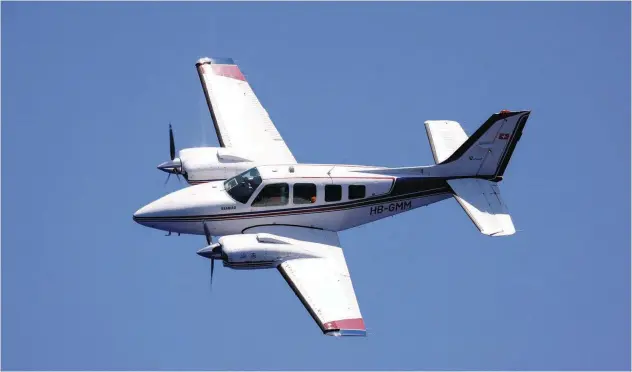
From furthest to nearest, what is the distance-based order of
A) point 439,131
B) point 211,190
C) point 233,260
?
point 439,131
point 211,190
point 233,260

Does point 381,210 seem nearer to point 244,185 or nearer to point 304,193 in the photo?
point 304,193

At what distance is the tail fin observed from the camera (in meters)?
53.3

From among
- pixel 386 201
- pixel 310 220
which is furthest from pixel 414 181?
pixel 310 220

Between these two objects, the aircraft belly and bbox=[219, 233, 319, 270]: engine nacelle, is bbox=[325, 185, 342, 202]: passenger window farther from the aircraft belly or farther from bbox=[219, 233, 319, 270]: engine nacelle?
bbox=[219, 233, 319, 270]: engine nacelle

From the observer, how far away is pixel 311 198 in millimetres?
51938

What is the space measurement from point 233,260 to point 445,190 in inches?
410

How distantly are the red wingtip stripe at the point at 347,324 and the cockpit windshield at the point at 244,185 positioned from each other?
7257 mm

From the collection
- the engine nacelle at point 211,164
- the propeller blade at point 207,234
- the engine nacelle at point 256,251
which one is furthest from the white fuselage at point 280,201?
the engine nacelle at point 256,251

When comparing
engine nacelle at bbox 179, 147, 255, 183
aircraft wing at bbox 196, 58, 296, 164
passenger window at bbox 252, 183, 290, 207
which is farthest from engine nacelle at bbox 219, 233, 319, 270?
aircraft wing at bbox 196, 58, 296, 164

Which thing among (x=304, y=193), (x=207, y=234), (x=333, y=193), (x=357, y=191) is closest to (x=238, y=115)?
(x=304, y=193)

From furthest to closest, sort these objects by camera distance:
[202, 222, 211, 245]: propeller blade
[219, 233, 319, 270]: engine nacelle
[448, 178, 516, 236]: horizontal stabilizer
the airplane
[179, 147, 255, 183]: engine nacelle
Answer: [179, 147, 255, 183]: engine nacelle, [202, 222, 211, 245]: propeller blade, [448, 178, 516, 236]: horizontal stabilizer, the airplane, [219, 233, 319, 270]: engine nacelle

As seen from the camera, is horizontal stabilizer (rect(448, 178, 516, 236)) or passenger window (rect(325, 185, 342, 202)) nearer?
horizontal stabilizer (rect(448, 178, 516, 236))

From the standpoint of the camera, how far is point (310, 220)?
171 feet

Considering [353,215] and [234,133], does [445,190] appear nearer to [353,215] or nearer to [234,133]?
[353,215]
